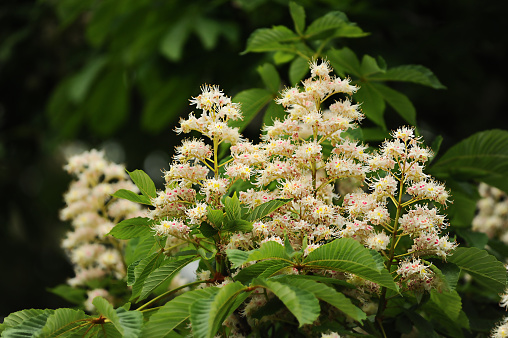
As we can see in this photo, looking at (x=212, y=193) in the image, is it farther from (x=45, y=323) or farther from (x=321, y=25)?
(x=321, y=25)

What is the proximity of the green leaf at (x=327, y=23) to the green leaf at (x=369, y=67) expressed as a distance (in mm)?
145

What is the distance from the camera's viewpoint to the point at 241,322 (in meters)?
1.33

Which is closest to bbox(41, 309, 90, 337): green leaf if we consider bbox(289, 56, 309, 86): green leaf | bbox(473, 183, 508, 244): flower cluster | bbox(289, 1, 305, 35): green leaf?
bbox(289, 56, 309, 86): green leaf

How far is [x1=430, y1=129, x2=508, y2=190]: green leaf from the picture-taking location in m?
1.92

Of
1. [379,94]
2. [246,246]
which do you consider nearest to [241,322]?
[246,246]

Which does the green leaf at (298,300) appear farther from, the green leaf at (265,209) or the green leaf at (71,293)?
the green leaf at (71,293)

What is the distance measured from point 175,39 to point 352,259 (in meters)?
2.65

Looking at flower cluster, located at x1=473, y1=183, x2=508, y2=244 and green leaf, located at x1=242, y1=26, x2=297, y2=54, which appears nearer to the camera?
green leaf, located at x1=242, y1=26, x2=297, y2=54

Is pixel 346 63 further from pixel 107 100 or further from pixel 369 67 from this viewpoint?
pixel 107 100

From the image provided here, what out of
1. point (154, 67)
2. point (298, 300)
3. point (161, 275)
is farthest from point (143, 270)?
point (154, 67)

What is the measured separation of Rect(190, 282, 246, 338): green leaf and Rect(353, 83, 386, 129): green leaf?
3.42ft

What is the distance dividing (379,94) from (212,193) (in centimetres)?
95

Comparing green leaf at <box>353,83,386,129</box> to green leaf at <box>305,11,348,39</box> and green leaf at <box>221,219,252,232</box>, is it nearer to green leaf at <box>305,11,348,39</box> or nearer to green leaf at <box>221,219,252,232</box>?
green leaf at <box>305,11,348,39</box>

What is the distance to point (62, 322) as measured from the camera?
3.89 feet
